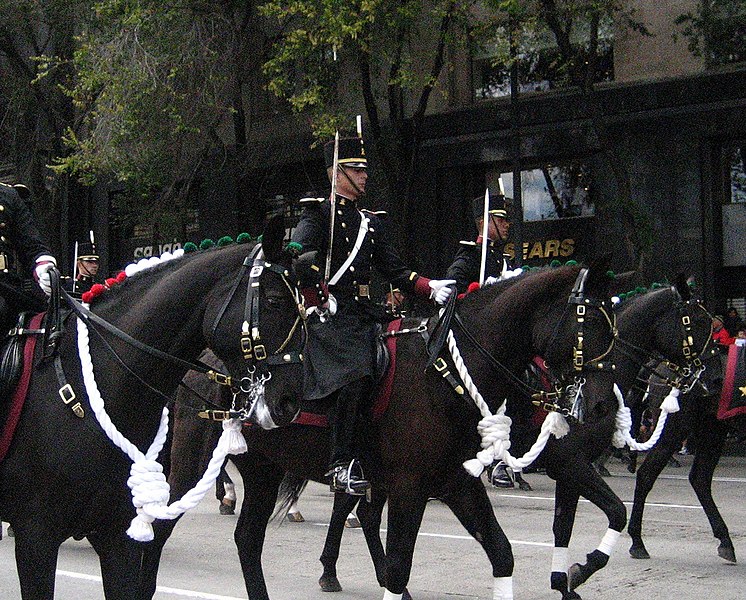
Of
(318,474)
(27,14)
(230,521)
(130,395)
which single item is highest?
(27,14)

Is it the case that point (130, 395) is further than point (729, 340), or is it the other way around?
point (729, 340)

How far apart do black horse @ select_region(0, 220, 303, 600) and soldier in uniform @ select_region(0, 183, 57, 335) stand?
1.12 feet

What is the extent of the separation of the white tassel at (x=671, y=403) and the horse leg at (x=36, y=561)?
6255 millimetres

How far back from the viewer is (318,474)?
25.7 feet

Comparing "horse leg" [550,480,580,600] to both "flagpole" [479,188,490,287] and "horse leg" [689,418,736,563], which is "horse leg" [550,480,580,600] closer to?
"flagpole" [479,188,490,287]

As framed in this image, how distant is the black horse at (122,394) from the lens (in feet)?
17.3

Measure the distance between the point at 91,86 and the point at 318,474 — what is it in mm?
14941

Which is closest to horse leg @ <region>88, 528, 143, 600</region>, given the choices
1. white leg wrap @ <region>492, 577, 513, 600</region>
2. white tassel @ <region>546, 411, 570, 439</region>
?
white leg wrap @ <region>492, 577, 513, 600</region>

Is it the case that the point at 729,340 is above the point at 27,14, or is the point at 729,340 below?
below

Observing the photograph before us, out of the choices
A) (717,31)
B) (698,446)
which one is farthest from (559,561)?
(717,31)

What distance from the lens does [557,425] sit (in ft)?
25.7

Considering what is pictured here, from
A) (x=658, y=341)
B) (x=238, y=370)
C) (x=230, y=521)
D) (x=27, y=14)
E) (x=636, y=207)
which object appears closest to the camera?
(x=238, y=370)

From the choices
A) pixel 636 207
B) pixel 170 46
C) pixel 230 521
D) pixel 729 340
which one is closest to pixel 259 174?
pixel 170 46

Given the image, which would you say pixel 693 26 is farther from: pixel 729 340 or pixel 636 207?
pixel 729 340
